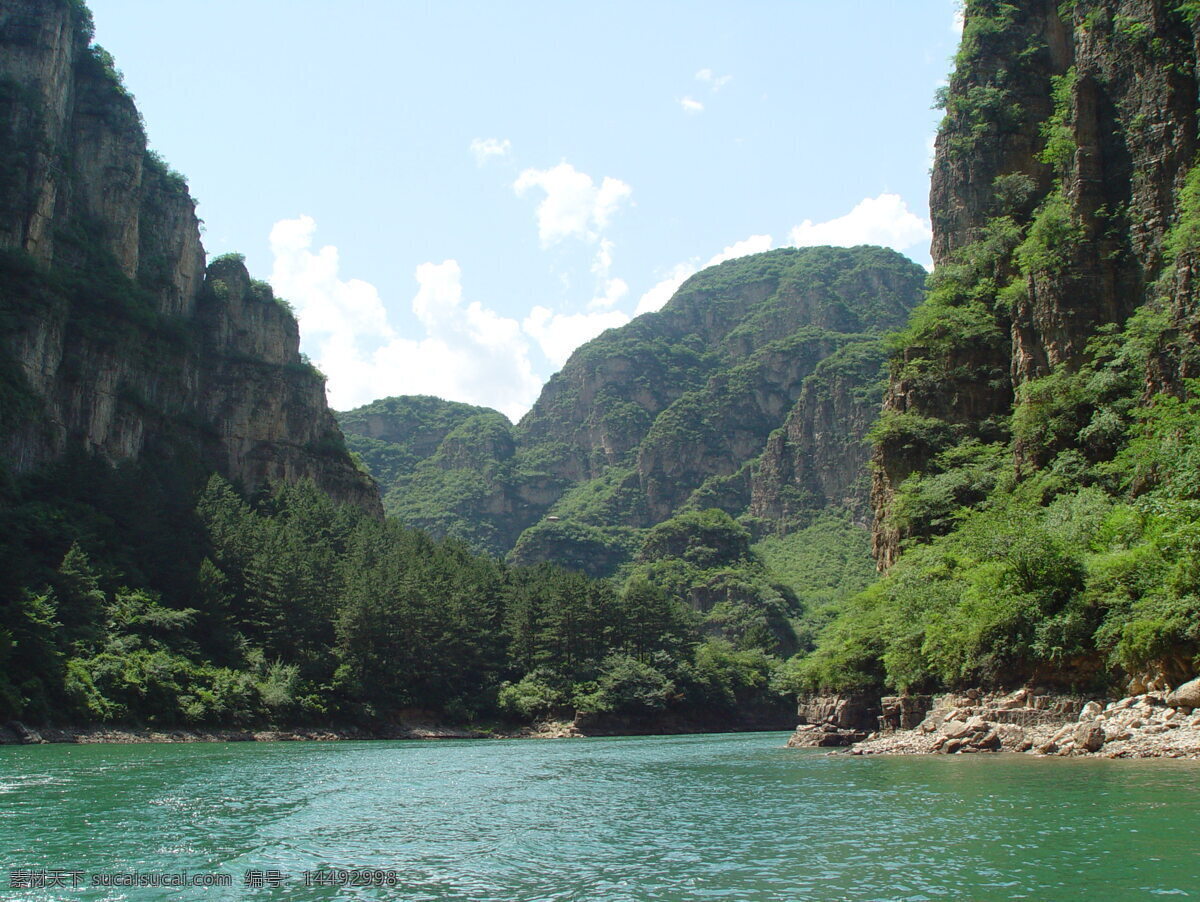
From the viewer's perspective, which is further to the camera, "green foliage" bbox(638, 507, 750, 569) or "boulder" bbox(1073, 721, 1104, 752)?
"green foliage" bbox(638, 507, 750, 569)

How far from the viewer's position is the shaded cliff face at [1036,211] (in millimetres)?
46156

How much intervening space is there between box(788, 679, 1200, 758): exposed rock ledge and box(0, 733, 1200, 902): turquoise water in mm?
1252

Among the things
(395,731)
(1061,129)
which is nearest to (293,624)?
(395,731)

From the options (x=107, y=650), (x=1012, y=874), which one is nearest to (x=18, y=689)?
(x=107, y=650)

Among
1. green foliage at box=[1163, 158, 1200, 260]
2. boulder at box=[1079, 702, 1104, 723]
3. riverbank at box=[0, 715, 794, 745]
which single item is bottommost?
riverbank at box=[0, 715, 794, 745]

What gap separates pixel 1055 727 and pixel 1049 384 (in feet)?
63.0

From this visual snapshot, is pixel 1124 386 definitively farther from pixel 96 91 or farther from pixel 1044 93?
pixel 96 91

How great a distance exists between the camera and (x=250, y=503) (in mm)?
102688

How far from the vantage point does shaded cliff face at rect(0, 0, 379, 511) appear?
3130 inches

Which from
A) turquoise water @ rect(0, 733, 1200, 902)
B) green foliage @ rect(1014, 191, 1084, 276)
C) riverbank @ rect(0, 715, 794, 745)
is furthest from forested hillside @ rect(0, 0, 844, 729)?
green foliage @ rect(1014, 191, 1084, 276)

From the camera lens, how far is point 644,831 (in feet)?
70.1

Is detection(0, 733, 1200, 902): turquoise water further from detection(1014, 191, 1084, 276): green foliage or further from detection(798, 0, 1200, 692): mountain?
detection(1014, 191, 1084, 276): green foliage

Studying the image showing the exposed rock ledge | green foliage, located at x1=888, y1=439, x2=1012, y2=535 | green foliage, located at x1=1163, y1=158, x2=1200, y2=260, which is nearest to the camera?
the exposed rock ledge

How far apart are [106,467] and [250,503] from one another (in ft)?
70.7
